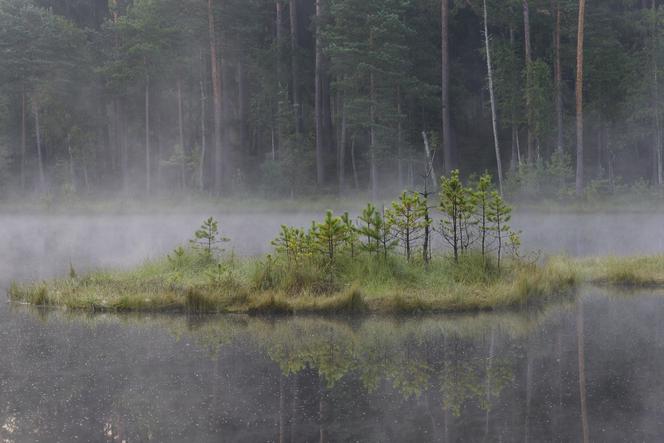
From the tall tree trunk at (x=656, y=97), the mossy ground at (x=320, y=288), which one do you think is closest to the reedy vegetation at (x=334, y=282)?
the mossy ground at (x=320, y=288)

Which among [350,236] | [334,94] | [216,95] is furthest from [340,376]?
[334,94]

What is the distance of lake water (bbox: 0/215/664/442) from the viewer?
7.02 m

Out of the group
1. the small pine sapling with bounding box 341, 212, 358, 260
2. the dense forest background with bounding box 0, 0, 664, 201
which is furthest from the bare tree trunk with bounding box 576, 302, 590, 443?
the dense forest background with bounding box 0, 0, 664, 201

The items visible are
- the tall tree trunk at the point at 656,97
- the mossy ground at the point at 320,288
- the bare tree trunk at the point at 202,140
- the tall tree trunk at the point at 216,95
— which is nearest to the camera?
the mossy ground at the point at 320,288

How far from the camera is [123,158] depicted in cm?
5581

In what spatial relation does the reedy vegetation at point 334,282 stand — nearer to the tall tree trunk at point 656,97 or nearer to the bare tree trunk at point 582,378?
the bare tree trunk at point 582,378

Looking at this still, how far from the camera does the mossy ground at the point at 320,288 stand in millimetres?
13305

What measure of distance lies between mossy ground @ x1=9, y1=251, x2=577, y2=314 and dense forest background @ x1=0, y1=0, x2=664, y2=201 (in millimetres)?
20415

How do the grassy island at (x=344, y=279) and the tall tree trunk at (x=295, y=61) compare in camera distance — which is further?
the tall tree trunk at (x=295, y=61)

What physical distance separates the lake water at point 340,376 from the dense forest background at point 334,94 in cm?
2389

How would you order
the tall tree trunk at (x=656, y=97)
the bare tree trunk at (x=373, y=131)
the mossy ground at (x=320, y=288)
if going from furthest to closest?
the bare tree trunk at (x=373, y=131) → the tall tree trunk at (x=656, y=97) → the mossy ground at (x=320, y=288)

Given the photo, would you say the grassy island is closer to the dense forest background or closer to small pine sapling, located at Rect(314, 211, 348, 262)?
small pine sapling, located at Rect(314, 211, 348, 262)

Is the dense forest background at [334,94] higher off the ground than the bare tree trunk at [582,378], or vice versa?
the dense forest background at [334,94]

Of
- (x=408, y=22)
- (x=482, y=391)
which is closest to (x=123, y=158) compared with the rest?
(x=408, y=22)
